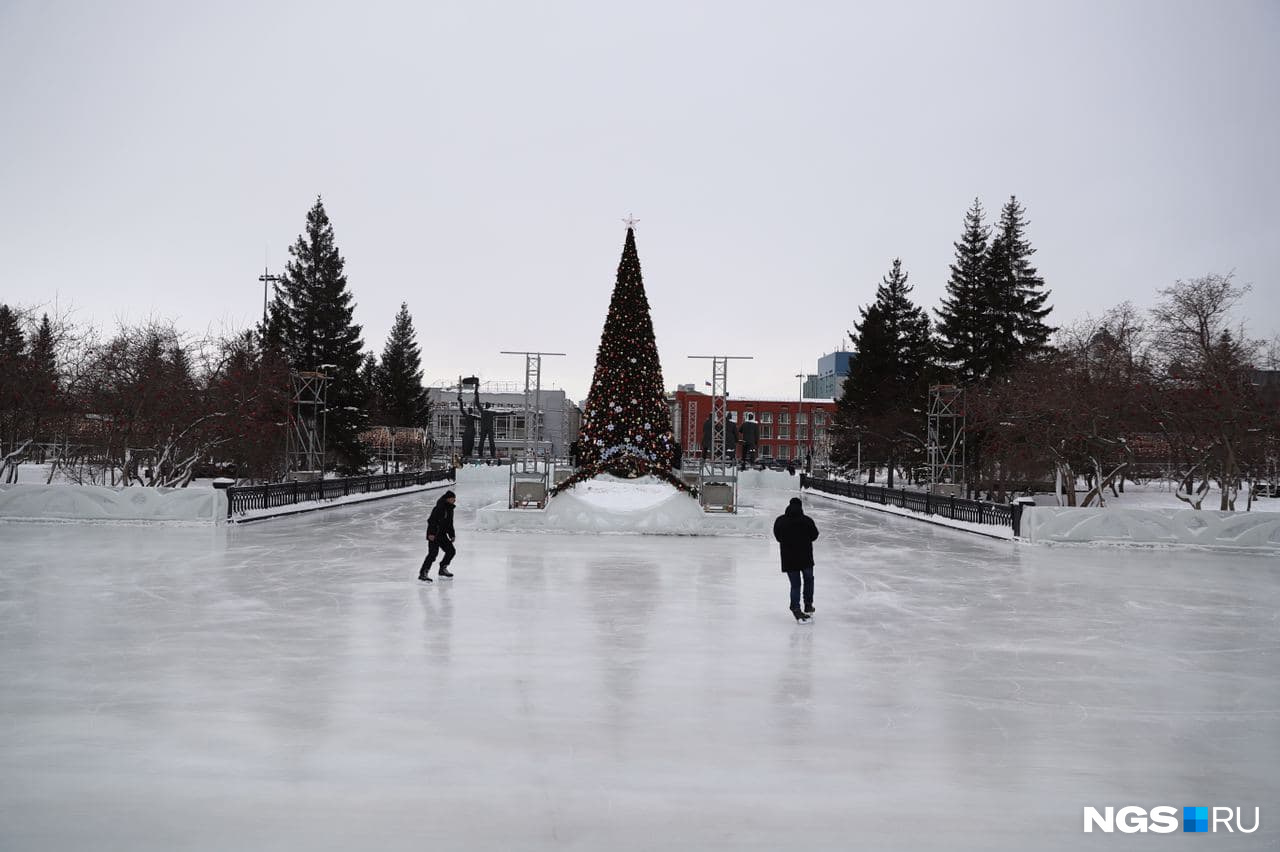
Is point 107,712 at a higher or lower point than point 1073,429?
lower

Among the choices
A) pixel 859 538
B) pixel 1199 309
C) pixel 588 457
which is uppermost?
pixel 1199 309

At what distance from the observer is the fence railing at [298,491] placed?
979 inches

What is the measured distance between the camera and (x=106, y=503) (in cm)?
2227

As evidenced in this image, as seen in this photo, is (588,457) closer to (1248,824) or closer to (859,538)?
(859,538)

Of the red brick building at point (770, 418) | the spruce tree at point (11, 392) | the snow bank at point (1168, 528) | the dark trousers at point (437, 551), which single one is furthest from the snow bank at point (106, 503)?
the red brick building at point (770, 418)

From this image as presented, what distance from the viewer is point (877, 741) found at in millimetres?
6070

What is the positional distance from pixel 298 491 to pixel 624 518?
46.9ft

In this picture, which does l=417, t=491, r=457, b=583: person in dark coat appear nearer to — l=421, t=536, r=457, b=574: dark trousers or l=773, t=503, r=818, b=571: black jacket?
l=421, t=536, r=457, b=574: dark trousers

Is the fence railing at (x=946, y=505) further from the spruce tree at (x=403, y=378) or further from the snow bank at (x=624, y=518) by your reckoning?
the spruce tree at (x=403, y=378)

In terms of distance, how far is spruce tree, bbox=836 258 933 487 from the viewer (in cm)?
5209

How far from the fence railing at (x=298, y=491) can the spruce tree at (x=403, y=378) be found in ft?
103

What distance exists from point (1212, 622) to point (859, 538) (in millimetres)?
11612

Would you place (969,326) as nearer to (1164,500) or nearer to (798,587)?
(1164,500)

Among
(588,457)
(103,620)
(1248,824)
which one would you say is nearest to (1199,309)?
(588,457)
